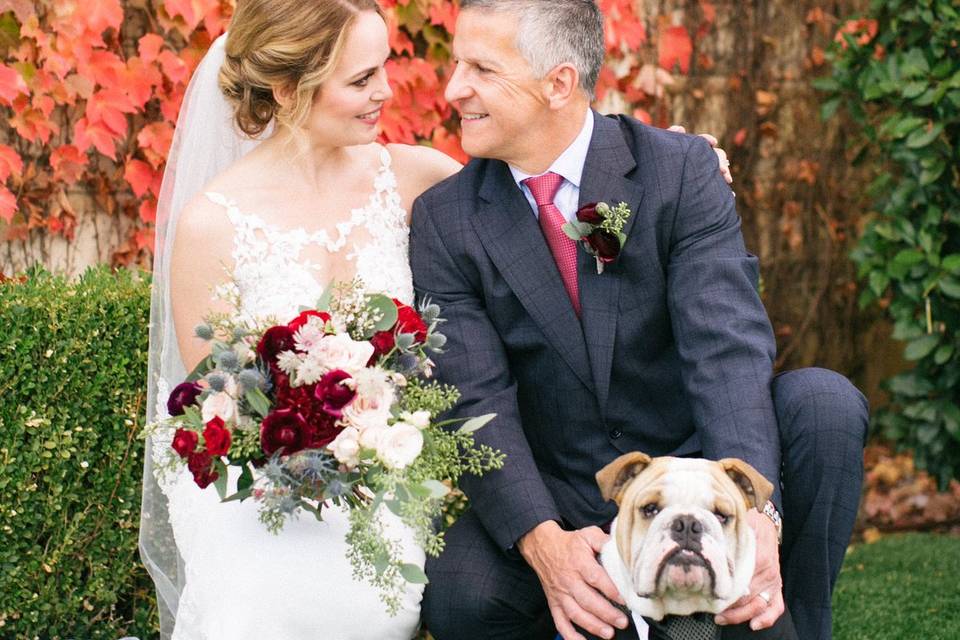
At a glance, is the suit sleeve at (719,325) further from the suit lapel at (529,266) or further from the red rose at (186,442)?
the red rose at (186,442)

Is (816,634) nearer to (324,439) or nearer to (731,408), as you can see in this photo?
(731,408)

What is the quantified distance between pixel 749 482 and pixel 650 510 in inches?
9.6

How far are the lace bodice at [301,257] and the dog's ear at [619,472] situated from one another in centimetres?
98

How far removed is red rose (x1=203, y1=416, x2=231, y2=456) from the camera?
8.57 feet

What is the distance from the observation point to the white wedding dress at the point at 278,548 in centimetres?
307

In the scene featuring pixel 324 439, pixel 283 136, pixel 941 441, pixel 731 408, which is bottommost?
pixel 941 441

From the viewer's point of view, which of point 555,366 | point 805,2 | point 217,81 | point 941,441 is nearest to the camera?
point 555,366

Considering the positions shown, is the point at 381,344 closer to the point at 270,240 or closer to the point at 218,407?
the point at 218,407

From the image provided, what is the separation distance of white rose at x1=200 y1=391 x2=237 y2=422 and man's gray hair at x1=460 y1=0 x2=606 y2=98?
4.28 feet

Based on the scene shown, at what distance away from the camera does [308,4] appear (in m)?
3.42

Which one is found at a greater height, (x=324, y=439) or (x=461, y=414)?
(x=324, y=439)

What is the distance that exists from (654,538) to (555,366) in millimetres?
870

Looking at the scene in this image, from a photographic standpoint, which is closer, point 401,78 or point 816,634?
point 816,634

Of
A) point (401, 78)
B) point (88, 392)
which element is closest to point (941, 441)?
point (401, 78)
